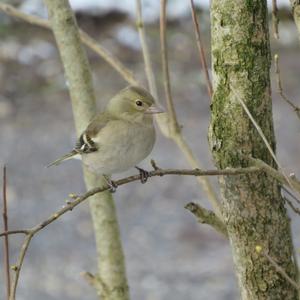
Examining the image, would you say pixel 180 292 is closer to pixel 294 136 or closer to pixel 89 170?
pixel 294 136

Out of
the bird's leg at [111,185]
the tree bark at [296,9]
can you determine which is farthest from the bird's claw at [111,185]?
the tree bark at [296,9]

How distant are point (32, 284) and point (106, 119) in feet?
9.03

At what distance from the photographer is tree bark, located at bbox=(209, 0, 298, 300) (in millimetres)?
1861

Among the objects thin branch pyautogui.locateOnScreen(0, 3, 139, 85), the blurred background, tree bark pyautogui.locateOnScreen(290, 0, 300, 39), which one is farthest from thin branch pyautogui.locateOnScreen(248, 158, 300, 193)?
the blurred background

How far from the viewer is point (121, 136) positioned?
9.71 ft

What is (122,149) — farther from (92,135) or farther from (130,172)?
(130,172)

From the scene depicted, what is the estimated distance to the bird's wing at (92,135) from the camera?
2.85 m

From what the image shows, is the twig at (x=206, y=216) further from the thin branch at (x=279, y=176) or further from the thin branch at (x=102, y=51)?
the thin branch at (x=102, y=51)

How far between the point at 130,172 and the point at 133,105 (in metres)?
3.49

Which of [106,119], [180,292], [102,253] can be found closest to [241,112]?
[102,253]

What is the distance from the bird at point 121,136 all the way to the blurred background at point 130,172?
1.96m

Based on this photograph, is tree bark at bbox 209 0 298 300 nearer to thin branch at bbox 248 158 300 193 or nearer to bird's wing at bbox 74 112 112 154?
thin branch at bbox 248 158 300 193

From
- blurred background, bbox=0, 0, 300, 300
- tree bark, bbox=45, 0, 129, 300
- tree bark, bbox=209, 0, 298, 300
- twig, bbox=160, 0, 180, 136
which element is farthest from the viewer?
blurred background, bbox=0, 0, 300, 300

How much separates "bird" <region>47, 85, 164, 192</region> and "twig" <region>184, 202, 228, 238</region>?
2.56 ft
